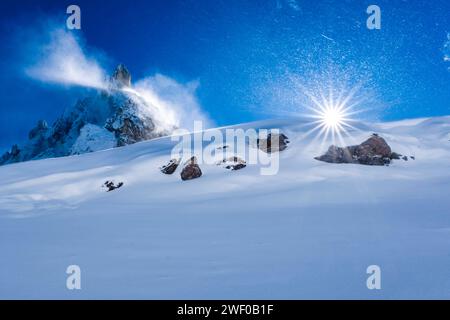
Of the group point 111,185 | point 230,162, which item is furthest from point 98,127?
point 230,162

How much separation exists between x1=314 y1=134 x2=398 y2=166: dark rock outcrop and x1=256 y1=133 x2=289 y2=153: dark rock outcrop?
94.6 inches

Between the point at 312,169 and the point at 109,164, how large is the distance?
1091 cm

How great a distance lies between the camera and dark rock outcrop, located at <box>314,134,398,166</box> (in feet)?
46.0

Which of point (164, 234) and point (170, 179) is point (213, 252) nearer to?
point (164, 234)

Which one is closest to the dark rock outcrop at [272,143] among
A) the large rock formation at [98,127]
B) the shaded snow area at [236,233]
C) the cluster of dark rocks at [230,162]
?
the cluster of dark rocks at [230,162]

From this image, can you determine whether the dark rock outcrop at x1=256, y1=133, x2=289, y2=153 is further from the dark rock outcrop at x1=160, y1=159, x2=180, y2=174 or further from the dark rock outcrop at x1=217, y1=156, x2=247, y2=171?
the dark rock outcrop at x1=160, y1=159, x2=180, y2=174

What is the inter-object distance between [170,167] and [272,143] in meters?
5.79

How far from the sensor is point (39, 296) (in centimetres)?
311

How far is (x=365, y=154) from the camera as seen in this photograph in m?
14.2

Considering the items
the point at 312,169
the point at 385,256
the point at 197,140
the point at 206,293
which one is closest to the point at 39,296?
the point at 206,293

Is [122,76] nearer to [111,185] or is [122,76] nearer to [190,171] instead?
[111,185]

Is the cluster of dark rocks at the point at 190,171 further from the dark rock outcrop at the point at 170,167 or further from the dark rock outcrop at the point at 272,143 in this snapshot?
the dark rock outcrop at the point at 272,143

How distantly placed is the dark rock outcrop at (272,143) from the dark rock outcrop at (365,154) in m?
2.40

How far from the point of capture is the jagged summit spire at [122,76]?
8825 cm
